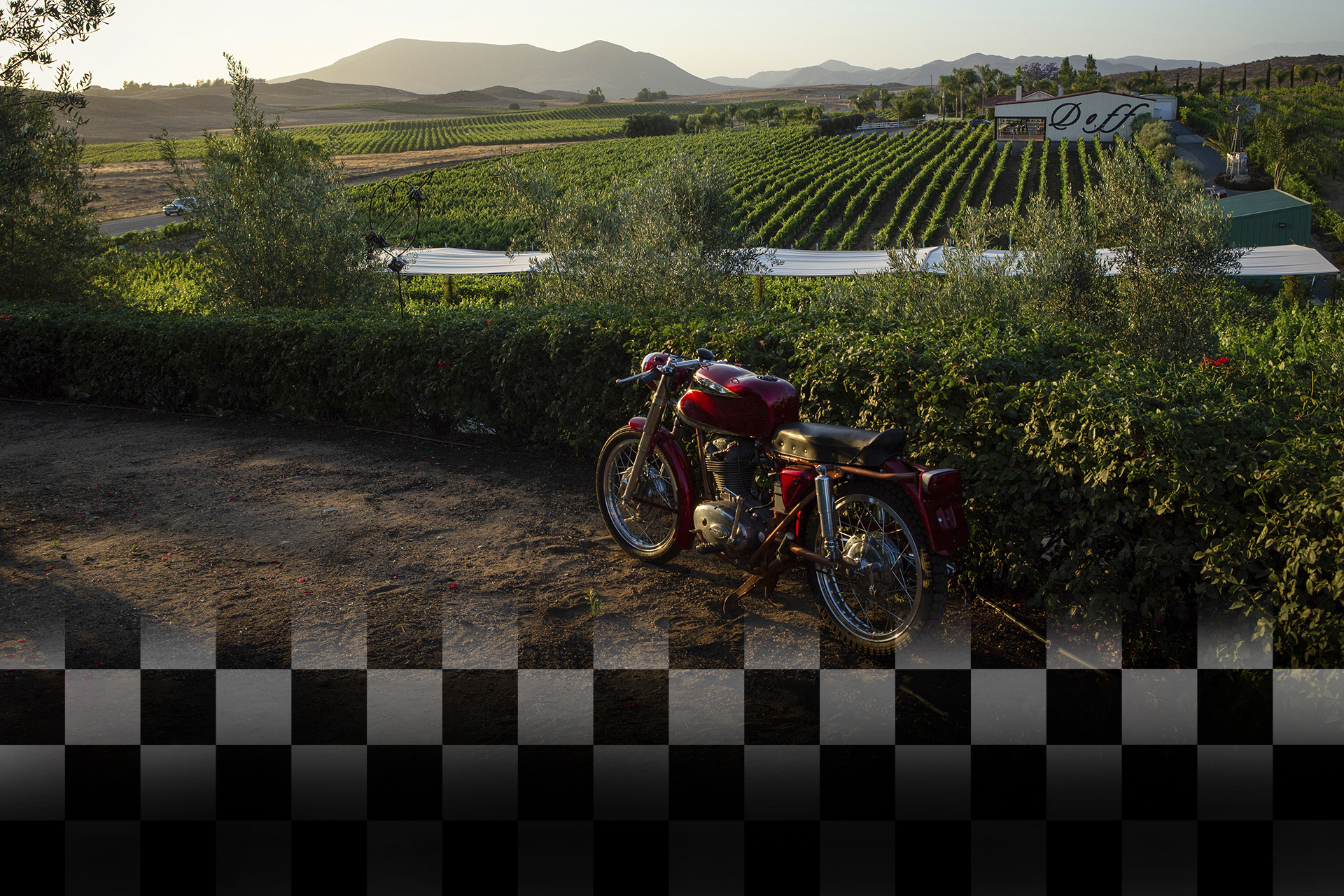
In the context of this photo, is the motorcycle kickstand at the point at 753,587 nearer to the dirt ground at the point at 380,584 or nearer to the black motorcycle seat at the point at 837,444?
the dirt ground at the point at 380,584

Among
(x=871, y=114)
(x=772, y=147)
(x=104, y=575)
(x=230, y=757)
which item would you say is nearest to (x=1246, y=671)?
(x=230, y=757)

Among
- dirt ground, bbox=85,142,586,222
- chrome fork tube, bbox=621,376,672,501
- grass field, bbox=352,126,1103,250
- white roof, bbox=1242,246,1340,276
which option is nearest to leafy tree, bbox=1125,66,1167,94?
grass field, bbox=352,126,1103,250

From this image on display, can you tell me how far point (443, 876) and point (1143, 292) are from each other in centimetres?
1340

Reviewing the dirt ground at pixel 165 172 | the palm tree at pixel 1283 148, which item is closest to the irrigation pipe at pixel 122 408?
the dirt ground at pixel 165 172

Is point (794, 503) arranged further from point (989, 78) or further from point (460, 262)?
point (989, 78)

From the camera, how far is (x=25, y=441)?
30.8 ft

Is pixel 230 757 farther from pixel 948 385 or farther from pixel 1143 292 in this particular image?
pixel 1143 292

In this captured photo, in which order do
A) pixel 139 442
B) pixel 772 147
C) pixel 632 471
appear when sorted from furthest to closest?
pixel 772 147 → pixel 139 442 → pixel 632 471

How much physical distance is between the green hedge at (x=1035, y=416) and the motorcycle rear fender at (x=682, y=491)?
1029 millimetres

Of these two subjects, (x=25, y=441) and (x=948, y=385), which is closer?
(x=948, y=385)

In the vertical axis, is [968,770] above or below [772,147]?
below

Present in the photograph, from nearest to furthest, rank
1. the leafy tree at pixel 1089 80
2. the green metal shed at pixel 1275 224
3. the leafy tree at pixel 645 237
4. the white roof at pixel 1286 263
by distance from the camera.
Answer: the leafy tree at pixel 645 237
the white roof at pixel 1286 263
the green metal shed at pixel 1275 224
the leafy tree at pixel 1089 80

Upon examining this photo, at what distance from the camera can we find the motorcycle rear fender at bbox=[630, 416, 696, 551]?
5484mm

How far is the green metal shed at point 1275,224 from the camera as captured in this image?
37.3 metres
